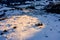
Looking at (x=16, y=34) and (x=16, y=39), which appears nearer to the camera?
(x=16, y=39)

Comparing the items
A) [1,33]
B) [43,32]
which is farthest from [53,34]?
[1,33]

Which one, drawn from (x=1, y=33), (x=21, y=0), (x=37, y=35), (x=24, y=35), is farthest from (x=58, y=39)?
(x=21, y=0)

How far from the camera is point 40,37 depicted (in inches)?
301

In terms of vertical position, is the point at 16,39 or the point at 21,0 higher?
the point at 16,39

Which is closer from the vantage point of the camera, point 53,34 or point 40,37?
point 40,37

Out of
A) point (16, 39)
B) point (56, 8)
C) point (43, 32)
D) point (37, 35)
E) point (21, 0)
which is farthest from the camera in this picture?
point (21, 0)

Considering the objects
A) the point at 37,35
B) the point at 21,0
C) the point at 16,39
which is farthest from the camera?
the point at 21,0

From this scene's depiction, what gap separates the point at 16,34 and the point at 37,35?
3.31 feet

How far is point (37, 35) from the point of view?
784 centimetres

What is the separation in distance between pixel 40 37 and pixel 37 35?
0.23 metres

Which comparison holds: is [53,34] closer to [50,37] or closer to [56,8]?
[50,37]

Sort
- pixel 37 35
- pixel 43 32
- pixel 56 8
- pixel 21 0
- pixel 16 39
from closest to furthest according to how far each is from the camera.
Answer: pixel 16 39 < pixel 37 35 < pixel 43 32 < pixel 56 8 < pixel 21 0

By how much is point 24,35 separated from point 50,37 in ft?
3.84

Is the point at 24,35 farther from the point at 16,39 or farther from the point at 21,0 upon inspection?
the point at 21,0
